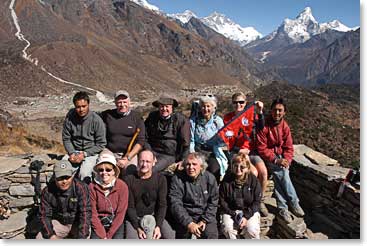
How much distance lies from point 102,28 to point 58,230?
144 meters

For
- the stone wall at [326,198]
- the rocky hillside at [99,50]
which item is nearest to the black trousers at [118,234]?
the stone wall at [326,198]

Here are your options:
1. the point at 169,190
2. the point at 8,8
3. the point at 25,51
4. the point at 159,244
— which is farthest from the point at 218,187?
the point at 8,8

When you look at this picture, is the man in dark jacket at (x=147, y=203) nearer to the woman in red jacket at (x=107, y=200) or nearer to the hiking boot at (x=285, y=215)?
the woman in red jacket at (x=107, y=200)

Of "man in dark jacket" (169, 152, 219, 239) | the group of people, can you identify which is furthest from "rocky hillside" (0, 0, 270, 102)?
"man in dark jacket" (169, 152, 219, 239)

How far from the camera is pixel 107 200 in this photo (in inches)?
192

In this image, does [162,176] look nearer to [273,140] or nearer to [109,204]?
[109,204]

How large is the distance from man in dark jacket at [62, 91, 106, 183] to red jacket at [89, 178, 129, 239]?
744 millimetres

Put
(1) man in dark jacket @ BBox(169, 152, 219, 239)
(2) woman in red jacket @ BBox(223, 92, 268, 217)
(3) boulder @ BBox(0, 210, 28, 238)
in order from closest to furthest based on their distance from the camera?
(1) man in dark jacket @ BBox(169, 152, 219, 239), (3) boulder @ BBox(0, 210, 28, 238), (2) woman in red jacket @ BBox(223, 92, 268, 217)

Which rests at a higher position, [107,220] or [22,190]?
[22,190]

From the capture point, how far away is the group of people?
4.85 meters

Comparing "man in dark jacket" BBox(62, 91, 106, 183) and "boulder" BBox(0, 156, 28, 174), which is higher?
"man in dark jacket" BBox(62, 91, 106, 183)

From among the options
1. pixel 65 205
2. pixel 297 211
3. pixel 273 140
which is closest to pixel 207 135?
pixel 273 140

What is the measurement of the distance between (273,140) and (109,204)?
2.87m

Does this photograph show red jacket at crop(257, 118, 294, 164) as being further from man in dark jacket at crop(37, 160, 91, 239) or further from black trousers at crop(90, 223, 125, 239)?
man in dark jacket at crop(37, 160, 91, 239)
